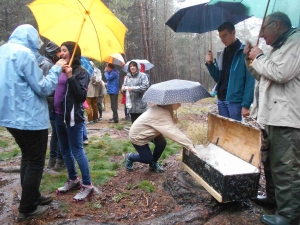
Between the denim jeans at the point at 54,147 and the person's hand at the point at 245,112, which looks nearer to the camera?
the person's hand at the point at 245,112

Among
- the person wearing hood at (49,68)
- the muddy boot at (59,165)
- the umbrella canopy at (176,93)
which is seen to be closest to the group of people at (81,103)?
the umbrella canopy at (176,93)

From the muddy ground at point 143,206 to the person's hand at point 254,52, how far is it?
174 cm

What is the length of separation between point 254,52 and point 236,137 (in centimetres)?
128

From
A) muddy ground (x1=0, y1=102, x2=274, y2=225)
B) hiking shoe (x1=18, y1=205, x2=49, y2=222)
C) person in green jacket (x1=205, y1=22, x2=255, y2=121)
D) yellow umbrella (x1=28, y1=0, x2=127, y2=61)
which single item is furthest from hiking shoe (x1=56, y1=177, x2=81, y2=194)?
person in green jacket (x1=205, y1=22, x2=255, y2=121)

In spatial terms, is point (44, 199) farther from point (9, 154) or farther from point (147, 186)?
point (9, 154)

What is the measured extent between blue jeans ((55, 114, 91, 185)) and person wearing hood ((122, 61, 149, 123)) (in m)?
2.58

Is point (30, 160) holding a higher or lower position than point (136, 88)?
lower

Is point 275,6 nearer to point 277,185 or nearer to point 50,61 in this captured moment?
point 277,185

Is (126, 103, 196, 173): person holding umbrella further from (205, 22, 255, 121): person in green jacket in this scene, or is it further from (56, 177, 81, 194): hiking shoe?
(56, 177, 81, 194): hiking shoe

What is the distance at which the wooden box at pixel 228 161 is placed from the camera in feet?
8.75

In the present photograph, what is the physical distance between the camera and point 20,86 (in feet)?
8.27

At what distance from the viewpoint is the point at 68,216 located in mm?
3012

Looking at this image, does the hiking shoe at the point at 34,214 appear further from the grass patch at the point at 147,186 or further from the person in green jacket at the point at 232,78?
the person in green jacket at the point at 232,78

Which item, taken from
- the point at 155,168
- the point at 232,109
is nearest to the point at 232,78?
the point at 232,109
